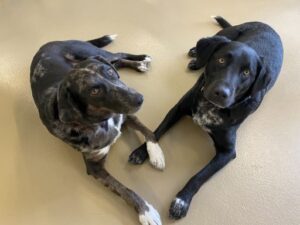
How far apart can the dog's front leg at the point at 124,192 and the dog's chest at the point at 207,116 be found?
0.56 meters

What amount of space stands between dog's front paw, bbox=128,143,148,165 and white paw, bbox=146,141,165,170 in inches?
1.4

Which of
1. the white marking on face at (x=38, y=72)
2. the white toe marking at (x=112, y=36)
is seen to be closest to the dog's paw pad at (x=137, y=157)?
the white marking on face at (x=38, y=72)

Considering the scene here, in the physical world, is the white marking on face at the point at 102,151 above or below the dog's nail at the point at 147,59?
below

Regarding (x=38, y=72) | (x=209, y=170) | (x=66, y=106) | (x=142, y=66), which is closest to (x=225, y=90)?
(x=209, y=170)

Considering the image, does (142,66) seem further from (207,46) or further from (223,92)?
(223,92)

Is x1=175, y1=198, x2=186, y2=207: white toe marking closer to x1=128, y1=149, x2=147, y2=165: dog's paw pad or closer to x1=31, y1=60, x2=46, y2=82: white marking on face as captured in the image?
x1=128, y1=149, x2=147, y2=165: dog's paw pad

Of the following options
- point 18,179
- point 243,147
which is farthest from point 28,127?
point 243,147

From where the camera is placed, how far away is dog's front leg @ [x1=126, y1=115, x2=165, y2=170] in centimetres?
209

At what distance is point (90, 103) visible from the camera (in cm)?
168

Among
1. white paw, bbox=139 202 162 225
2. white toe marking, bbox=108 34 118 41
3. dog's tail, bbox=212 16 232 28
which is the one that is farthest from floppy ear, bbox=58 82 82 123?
dog's tail, bbox=212 16 232 28

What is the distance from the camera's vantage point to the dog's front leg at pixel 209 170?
1.92 meters

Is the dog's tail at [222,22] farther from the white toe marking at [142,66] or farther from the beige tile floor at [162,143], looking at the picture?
the white toe marking at [142,66]

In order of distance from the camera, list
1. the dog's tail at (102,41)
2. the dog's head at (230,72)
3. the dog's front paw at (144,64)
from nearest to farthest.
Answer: the dog's head at (230,72) → the dog's front paw at (144,64) → the dog's tail at (102,41)

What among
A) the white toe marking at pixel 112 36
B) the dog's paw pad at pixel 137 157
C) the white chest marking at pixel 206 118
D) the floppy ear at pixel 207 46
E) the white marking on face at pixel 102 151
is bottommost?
the dog's paw pad at pixel 137 157
